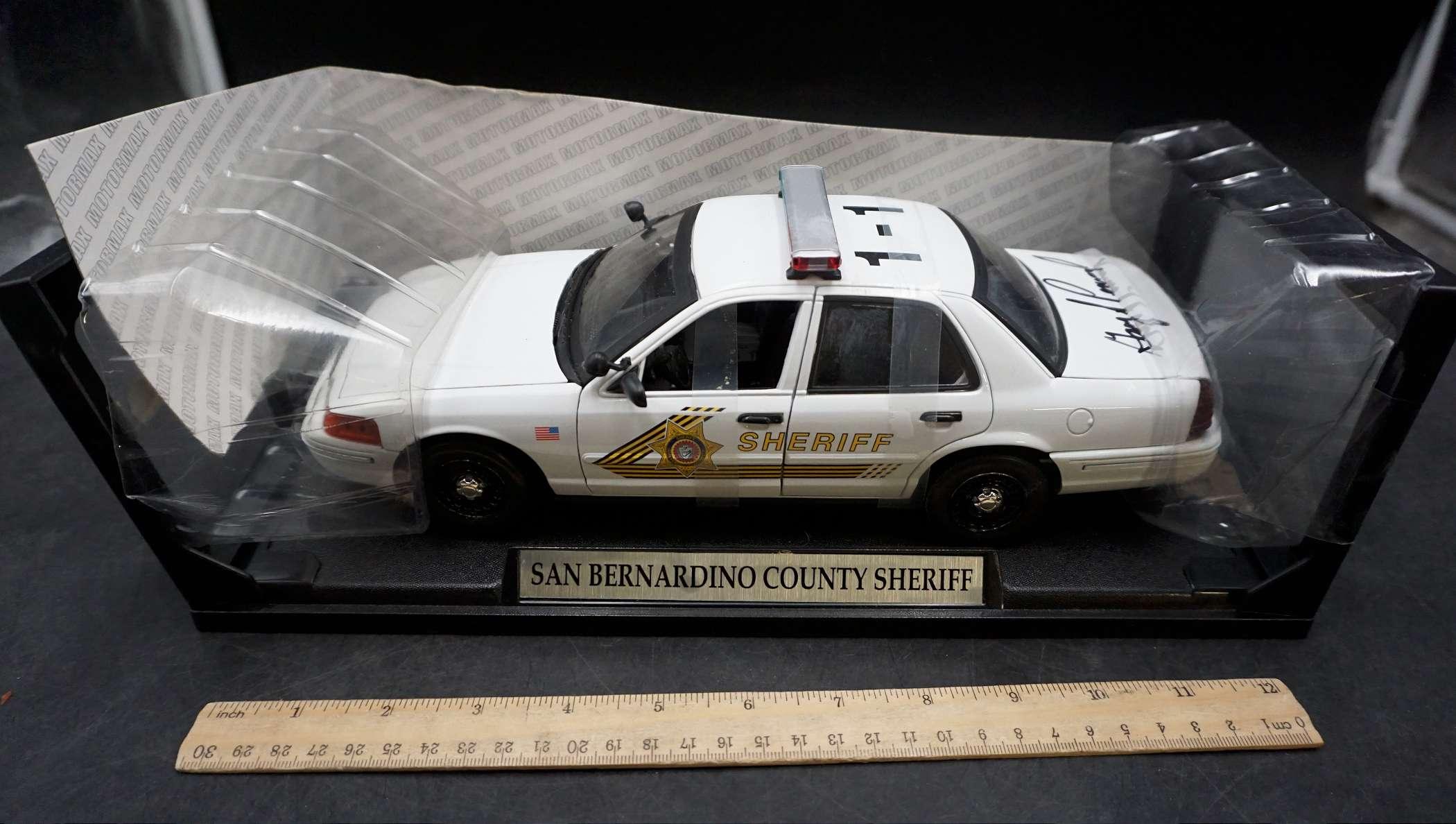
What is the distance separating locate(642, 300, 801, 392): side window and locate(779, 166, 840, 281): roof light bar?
167 millimetres

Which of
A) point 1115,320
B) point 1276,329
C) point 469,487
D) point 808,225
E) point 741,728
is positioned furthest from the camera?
point 1115,320

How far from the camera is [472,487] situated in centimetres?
326

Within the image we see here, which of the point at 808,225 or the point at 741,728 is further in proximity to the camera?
the point at 808,225

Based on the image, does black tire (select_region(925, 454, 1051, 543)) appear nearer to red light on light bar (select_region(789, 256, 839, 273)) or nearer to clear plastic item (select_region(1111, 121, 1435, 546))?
clear plastic item (select_region(1111, 121, 1435, 546))

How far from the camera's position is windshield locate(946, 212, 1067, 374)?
3.08 metres

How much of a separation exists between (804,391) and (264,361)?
1.92m

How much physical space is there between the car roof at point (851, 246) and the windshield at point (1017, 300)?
54 mm

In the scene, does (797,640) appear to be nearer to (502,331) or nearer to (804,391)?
(804,391)

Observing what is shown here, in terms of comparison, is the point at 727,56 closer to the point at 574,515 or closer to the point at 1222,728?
the point at 574,515

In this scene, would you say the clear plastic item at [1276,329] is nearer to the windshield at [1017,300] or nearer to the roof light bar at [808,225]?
the windshield at [1017,300]

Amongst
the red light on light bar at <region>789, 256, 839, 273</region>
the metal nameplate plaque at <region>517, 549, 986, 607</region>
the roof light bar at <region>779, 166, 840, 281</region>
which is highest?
the roof light bar at <region>779, 166, 840, 281</region>
